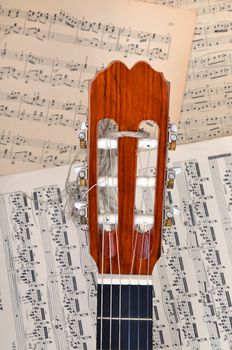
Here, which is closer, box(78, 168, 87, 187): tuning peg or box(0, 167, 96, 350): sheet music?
box(78, 168, 87, 187): tuning peg

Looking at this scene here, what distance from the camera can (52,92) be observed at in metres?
1.07

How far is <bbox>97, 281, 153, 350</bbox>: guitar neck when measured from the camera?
2.72ft

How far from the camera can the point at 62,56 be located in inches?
42.1

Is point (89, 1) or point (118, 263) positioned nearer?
point (118, 263)

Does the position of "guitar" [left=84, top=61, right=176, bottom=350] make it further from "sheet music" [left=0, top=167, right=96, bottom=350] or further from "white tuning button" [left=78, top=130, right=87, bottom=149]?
"sheet music" [left=0, top=167, right=96, bottom=350]

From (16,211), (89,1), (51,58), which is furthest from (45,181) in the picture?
(89,1)

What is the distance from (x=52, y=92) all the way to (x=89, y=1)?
163 millimetres

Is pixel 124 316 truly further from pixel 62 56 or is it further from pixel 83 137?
pixel 62 56

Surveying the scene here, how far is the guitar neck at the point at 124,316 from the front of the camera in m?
0.83

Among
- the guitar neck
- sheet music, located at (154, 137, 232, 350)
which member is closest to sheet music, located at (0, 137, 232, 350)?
sheet music, located at (154, 137, 232, 350)

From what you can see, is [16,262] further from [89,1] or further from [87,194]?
[89,1]

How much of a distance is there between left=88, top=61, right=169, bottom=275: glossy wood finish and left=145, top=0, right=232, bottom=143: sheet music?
11.6 inches

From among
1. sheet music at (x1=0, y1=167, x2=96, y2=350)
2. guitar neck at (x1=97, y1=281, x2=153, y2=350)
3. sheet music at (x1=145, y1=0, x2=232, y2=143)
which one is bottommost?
guitar neck at (x1=97, y1=281, x2=153, y2=350)

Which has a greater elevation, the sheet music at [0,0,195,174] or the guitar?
the sheet music at [0,0,195,174]
